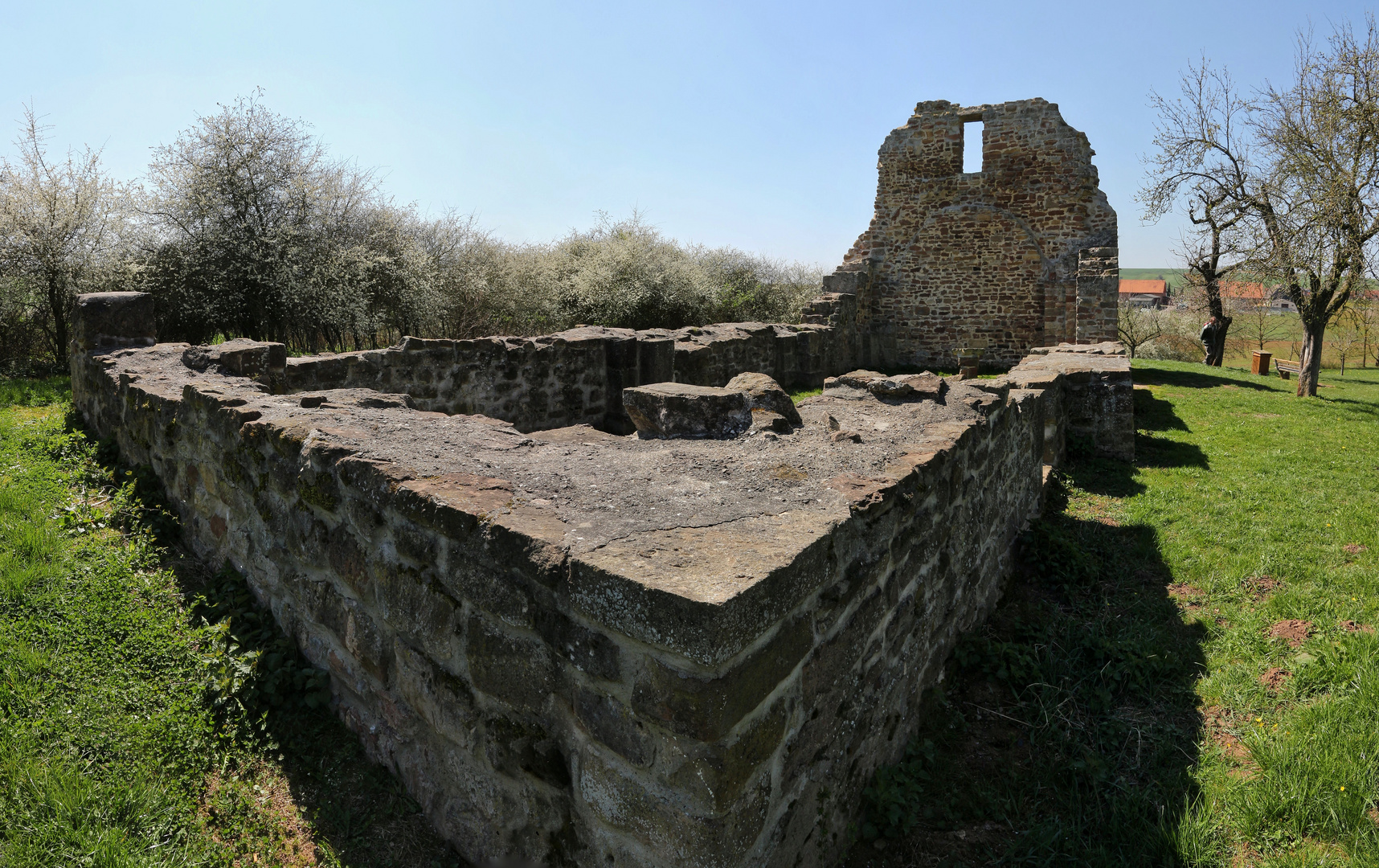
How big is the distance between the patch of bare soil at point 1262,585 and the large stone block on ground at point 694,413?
335cm

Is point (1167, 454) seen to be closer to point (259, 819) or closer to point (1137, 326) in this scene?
point (259, 819)

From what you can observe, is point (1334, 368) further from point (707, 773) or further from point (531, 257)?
point (707, 773)

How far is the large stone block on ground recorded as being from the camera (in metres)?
3.58

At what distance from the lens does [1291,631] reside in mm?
3980

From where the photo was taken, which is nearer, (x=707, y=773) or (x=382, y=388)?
(x=707, y=773)

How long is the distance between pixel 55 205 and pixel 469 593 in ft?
46.9

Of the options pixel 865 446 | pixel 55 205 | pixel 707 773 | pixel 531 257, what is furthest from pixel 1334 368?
pixel 55 205

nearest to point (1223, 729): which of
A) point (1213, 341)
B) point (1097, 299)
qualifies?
point (1097, 299)

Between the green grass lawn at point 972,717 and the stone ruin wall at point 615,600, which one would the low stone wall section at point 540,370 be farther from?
the stone ruin wall at point 615,600

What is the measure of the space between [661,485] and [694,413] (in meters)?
0.93

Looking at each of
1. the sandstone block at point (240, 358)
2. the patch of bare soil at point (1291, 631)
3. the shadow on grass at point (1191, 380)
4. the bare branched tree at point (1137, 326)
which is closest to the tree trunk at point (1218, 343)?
the shadow on grass at point (1191, 380)

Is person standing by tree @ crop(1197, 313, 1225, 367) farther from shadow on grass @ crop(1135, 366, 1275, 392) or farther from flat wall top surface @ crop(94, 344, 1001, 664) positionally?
flat wall top surface @ crop(94, 344, 1001, 664)

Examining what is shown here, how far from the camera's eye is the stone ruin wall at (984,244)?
15.5 meters

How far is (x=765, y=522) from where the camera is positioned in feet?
7.49
